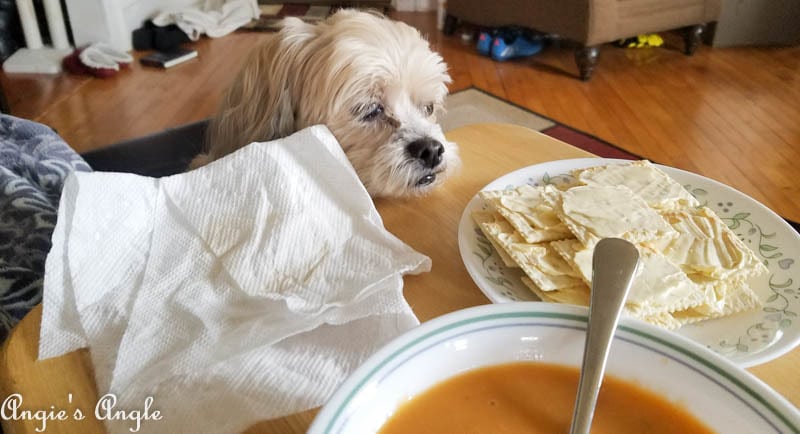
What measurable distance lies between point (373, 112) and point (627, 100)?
6.07ft

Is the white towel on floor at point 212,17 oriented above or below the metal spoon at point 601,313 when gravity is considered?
below

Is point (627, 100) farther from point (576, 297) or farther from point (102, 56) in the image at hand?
point (102, 56)

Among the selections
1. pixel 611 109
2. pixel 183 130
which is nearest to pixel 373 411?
pixel 183 130

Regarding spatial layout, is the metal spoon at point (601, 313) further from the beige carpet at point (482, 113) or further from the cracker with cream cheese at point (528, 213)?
the beige carpet at point (482, 113)

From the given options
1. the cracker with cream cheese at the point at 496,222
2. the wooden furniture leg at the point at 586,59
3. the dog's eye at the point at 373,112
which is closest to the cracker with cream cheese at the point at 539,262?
the cracker with cream cheese at the point at 496,222

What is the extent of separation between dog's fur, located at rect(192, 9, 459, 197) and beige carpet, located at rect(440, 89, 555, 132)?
125 cm

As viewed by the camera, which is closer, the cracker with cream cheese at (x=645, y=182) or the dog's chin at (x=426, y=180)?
the cracker with cream cheese at (x=645, y=182)

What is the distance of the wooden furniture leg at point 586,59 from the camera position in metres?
2.73

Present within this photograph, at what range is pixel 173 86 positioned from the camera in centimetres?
274

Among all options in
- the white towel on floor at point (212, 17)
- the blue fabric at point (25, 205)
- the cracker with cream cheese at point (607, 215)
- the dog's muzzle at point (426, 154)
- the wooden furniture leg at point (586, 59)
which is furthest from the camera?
the white towel on floor at point (212, 17)

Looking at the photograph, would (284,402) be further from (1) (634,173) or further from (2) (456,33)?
(2) (456,33)

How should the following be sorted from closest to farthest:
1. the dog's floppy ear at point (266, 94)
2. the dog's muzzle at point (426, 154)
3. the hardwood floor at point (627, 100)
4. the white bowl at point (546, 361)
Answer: the white bowl at point (546, 361), the dog's muzzle at point (426, 154), the dog's floppy ear at point (266, 94), the hardwood floor at point (627, 100)

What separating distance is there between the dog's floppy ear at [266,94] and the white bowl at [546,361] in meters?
0.68

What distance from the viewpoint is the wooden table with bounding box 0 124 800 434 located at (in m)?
0.50
